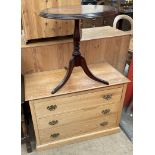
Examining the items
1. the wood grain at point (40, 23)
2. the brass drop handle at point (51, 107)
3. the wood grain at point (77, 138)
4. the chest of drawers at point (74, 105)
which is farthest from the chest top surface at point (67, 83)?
the wood grain at point (77, 138)

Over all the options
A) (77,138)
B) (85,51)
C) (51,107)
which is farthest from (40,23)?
(77,138)

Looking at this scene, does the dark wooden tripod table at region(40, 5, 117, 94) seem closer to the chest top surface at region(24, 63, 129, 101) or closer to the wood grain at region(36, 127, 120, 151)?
the chest top surface at region(24, 63, 129, 101)

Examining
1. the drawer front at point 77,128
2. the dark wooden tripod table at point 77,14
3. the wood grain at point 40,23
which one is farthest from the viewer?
the drawer front at point 77,128

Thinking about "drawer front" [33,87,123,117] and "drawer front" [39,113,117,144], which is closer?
"drawer front" [33,87,123,117]

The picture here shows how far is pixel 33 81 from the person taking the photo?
1.62 meters

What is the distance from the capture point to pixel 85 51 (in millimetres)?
1814

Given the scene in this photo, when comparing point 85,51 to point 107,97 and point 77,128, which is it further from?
point 77,128

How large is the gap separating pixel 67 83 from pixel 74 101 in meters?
0.16

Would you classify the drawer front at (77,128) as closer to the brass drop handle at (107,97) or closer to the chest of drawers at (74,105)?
the chest of drawers at (74,105)

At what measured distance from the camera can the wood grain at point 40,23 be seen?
147 centimetres

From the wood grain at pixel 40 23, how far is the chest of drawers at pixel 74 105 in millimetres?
356

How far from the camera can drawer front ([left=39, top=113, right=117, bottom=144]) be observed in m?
1.64

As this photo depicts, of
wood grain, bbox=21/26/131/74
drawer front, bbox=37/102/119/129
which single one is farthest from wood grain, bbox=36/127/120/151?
wood grain, bbox=21/26/131/74
